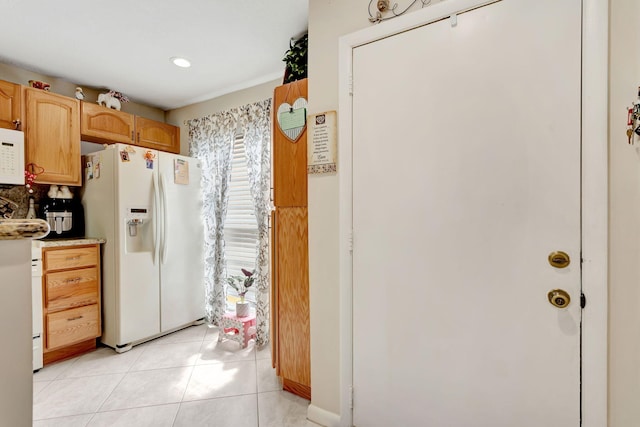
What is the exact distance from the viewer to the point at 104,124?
293 cm

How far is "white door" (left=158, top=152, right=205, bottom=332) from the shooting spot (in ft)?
9.29

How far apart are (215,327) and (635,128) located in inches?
133

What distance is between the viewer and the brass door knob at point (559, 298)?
1.06 metres

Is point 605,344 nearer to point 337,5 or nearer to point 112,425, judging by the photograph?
point 337,5

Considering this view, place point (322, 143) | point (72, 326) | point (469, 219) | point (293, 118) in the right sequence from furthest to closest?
point (72, 326)
point (293, 118)
point (322, 143)
point (469, 219)

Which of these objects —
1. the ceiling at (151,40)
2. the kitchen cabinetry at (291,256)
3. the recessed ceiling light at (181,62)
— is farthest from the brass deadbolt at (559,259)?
the recessed ceiling light at (181,62)

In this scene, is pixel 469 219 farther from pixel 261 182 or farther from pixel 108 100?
pixel 108 100

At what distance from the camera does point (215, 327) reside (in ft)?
10.3

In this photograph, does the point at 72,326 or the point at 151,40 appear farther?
the point at 72,326

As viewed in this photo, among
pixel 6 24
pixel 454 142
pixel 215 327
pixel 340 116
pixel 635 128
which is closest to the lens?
pixel 635 128

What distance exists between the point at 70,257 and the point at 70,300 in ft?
1.17

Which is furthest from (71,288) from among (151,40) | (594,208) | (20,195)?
(594,208)

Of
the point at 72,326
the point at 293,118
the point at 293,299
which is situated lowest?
the point at 72,326

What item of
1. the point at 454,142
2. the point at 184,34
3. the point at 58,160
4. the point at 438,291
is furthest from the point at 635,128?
the point at 58,160
